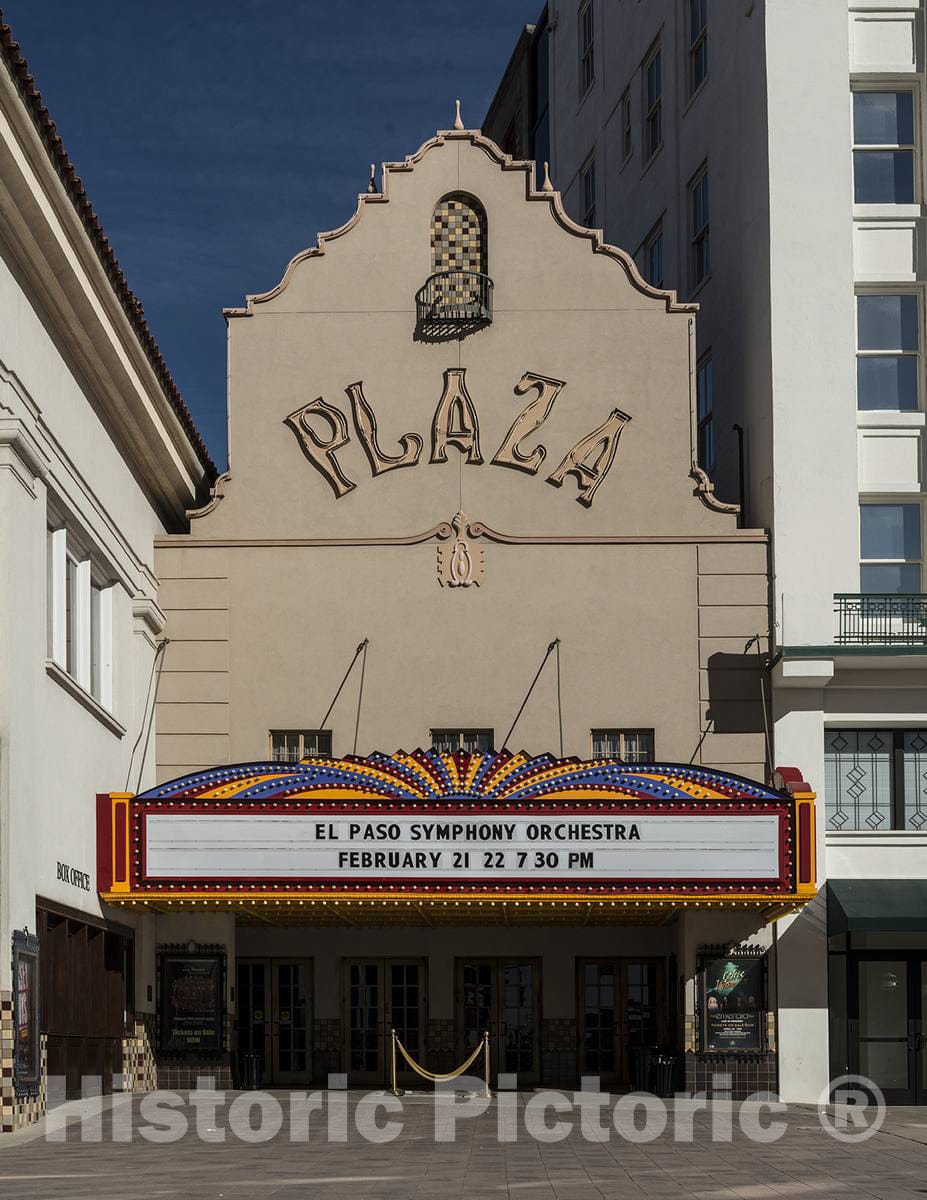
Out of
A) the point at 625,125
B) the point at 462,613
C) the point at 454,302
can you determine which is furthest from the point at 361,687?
the point at 625,125

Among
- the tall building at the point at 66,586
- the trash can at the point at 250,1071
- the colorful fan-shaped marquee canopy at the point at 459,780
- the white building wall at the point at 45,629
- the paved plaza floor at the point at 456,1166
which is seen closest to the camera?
the paved plaza floor at the point at 456,1166

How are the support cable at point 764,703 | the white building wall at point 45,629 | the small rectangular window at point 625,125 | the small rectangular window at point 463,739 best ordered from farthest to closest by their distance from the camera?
the small rectangular window at point 625,125 < the small rectangular window at point 463,739 < the support cable at point 764,703 < the white building wall at point 45,629

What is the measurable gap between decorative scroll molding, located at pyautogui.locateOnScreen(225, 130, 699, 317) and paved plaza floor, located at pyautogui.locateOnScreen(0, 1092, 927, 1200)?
540 inches

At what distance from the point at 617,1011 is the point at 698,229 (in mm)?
14253

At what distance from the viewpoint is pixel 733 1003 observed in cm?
2838

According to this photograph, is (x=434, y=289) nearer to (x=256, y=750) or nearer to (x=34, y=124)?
(x=256, y=750)

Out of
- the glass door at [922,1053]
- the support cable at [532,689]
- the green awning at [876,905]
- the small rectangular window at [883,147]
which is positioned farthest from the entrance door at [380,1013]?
the small rectangular window at [883,147]

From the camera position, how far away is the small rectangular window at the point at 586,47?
42.4 m

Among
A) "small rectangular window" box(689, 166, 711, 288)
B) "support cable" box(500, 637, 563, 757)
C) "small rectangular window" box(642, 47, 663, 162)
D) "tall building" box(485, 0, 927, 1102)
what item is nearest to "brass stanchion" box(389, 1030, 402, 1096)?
"support cable" box(500, 637, 563, 757)

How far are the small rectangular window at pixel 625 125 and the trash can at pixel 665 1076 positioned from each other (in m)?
19.3

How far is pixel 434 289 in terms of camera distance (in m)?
30.5

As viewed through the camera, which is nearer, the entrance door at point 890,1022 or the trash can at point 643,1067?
the entrance door at point 890,1022

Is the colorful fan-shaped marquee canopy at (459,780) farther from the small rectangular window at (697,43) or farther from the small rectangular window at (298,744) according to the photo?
the small rectangular window at (697,43)

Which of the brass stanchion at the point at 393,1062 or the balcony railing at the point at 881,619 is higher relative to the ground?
the balcony railing at the point at 881,619
